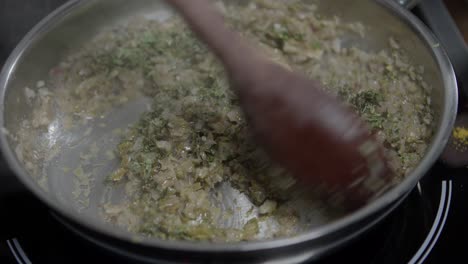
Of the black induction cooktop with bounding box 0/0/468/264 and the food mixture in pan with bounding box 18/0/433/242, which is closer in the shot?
the black induction cooktop with bounding box 0/0/468/264

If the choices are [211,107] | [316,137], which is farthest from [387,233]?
[211,107]

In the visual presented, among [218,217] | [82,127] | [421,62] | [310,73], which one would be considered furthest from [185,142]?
[421,62]

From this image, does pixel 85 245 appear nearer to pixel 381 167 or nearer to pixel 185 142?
pixel 185 142

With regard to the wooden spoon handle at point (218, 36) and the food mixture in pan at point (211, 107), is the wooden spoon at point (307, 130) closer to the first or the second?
the wooden spoon handle at point (218, 36)

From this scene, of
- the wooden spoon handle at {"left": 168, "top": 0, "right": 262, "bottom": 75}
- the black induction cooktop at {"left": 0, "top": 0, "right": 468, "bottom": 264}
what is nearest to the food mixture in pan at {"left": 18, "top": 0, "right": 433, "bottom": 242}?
the black induction cooktop at {"left": 0, "top": 0, "right": 468, "bottom": 264}

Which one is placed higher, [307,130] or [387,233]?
[307,130]

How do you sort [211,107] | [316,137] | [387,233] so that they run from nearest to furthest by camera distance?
[316,137] → [387,233] → [211,107]

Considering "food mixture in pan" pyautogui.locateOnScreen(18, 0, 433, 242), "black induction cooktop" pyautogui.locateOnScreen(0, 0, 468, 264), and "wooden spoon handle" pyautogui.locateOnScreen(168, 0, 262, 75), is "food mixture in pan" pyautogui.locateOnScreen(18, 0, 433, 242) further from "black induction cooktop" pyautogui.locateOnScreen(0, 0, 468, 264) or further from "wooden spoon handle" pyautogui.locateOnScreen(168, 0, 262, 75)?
"wooden spoon handle" pyautogui.locateOnScreen(168, 0, 262, 75)

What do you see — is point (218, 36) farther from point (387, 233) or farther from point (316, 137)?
point (387, 233)
